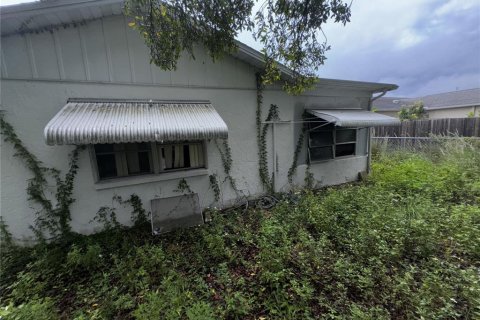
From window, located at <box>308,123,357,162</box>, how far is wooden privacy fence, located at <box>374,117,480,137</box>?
4876 millimetres

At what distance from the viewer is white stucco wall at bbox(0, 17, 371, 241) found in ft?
12.5

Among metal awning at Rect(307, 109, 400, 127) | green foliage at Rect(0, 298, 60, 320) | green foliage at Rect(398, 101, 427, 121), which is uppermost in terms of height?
green foliage at Rect(398, 101, 427, 121)

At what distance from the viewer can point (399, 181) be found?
253 inches

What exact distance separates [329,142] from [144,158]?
605 cm

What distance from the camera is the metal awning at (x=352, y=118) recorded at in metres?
5.71

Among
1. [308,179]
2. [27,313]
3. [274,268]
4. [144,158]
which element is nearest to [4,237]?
[27,313]

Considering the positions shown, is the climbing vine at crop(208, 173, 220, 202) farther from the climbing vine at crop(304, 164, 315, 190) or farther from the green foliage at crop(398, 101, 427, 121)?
the green foliage at crop(398, 101, 427, 121)

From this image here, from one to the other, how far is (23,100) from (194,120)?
3.21m

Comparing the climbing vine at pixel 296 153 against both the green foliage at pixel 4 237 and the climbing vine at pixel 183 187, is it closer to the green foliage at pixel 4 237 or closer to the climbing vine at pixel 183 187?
the climbing vine at pixel 183 187

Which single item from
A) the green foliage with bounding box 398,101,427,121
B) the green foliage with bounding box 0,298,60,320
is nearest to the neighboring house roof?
the green foliage with bounding box 398,101,427,121

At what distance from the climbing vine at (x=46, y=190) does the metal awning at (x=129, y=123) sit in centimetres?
90

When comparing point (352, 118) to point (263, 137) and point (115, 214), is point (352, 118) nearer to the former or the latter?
point (263, 137)

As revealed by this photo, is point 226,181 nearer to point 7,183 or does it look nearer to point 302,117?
point 302,117

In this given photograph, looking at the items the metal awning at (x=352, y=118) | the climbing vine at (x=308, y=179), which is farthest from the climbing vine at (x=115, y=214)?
the metal awning at (x=352, y=118)
